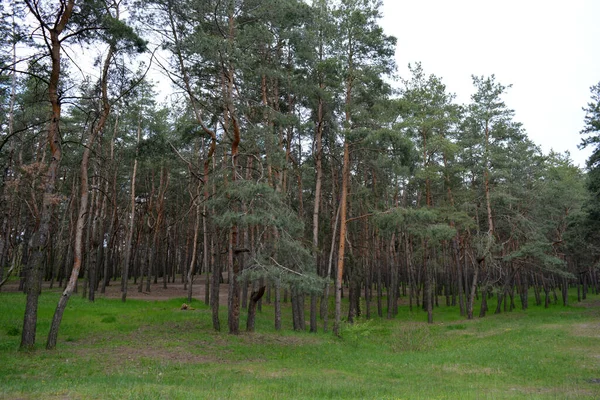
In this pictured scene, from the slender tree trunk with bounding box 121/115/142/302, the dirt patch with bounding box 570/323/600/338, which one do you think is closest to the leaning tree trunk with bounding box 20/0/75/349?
the slender tree trunk with bounding box 121/115/142/302

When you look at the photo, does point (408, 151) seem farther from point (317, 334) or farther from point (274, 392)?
point (274, 392)

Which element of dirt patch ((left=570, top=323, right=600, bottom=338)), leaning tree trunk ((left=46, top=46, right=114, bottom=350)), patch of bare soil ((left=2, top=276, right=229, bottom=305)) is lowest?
dirt patch ((left=570, top=323, right=600, bottom=338))

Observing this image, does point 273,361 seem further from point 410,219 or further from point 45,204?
point 410,219

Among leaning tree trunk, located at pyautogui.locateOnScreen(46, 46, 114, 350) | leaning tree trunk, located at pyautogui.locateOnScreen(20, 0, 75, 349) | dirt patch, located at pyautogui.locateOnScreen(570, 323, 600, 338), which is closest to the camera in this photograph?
leaning tree trunk, located at pyautogui.locateOnScreen(20, 0, 75, 349)

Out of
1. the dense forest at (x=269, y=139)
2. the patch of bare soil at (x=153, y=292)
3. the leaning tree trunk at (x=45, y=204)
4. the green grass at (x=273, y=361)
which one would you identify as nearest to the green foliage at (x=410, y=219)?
the dense forest at (x=269, y=139)

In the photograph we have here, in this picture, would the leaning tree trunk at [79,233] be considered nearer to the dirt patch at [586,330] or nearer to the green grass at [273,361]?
the green grass at [273,361]

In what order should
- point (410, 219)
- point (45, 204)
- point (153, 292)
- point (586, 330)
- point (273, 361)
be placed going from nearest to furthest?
point (45, 204) → point (273, 361) → point (410, 219) → point (586, 330) → point (153, 292)

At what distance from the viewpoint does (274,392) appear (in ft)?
27.3

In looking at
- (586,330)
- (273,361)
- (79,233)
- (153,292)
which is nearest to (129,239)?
(153,292)

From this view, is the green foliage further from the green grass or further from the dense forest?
the green grass

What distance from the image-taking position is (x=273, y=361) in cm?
1308

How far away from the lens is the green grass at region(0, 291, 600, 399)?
867 centimetres

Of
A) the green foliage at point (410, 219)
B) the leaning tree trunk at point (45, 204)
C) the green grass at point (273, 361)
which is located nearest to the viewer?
the green grass at point (273, 361)

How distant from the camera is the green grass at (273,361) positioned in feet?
28.5
